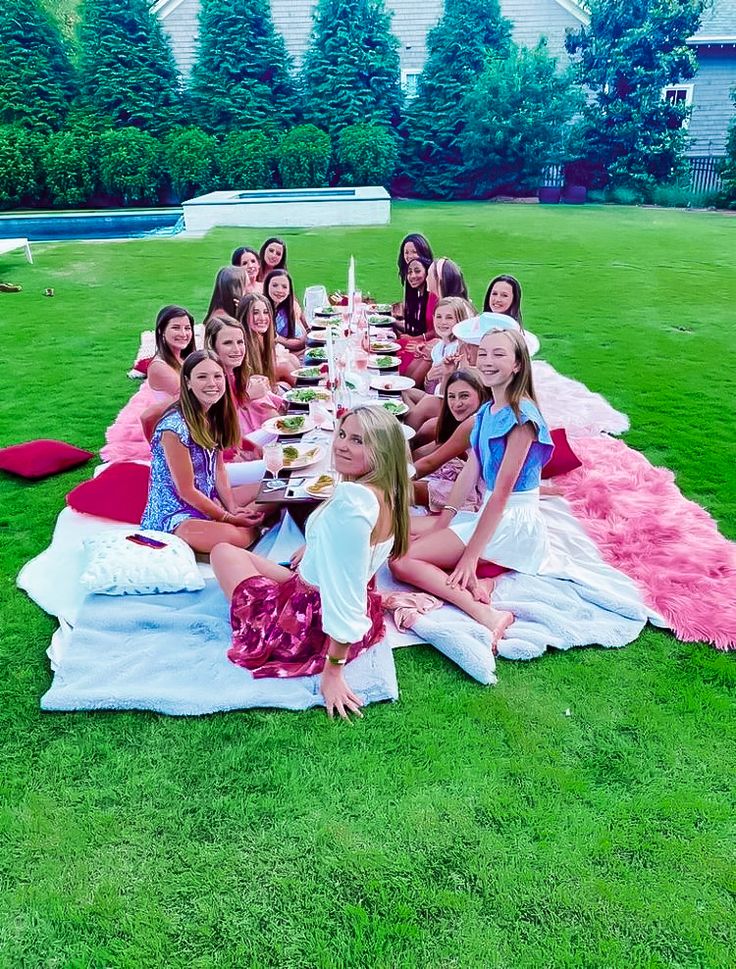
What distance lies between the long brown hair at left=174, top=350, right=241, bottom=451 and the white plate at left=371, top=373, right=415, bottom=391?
1.26 m

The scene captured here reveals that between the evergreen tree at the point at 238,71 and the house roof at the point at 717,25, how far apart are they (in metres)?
11.6

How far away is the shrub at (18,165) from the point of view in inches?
784

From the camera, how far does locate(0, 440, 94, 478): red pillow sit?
490cm

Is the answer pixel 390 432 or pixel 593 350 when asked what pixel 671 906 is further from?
pixel 593 350

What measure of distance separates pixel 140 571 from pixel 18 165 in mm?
20467

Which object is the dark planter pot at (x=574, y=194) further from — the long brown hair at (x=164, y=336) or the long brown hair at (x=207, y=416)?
the long brown hair at (x=207, y=416)

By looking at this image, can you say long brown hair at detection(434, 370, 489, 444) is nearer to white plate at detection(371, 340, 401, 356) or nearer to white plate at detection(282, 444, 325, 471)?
white plate at detection(282, 444, 325, 471)

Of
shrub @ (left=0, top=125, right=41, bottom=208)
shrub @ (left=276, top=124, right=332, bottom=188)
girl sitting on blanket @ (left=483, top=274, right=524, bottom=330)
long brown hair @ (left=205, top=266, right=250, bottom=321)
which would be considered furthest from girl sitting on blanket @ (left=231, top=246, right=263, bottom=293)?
shrub @ (left=0, top=125, right=41, bottom=208)

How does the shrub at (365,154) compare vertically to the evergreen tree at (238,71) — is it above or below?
below

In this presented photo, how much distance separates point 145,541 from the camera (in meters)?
3.51

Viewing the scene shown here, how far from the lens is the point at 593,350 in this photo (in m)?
7.57

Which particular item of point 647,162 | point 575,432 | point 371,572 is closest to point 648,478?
point 575,432

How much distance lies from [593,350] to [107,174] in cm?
1701

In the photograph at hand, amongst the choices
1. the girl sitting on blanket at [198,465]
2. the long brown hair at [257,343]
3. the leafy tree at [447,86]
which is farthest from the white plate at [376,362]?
the leafy tree at [447,86]
